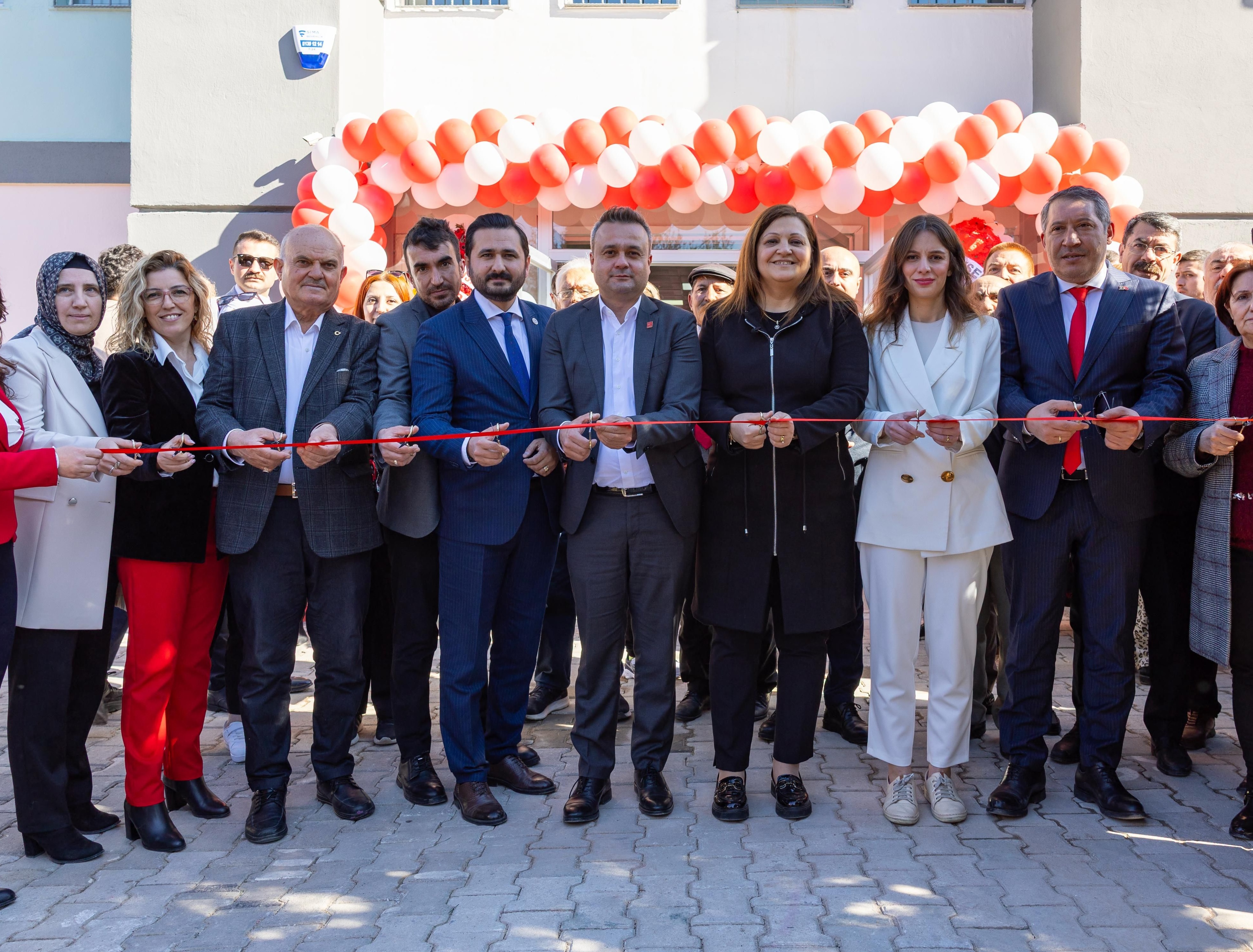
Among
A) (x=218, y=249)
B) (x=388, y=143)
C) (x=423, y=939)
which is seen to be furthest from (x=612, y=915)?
(x=218, y=249)

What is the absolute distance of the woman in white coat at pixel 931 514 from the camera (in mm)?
3549

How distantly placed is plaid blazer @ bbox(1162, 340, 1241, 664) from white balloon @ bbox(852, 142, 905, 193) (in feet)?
15.0

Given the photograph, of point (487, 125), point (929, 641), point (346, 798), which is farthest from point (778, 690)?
point (487, 125)

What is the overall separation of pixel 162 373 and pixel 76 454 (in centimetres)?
53

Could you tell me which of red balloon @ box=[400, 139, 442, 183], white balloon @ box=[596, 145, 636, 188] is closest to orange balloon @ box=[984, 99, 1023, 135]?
white balloon @ box=[596, 145, 636, 188]

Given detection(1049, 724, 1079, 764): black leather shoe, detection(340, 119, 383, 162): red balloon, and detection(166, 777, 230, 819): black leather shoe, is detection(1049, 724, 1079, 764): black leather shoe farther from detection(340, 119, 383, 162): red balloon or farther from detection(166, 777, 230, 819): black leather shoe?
detection(340, 119, 383, 162): red balloon

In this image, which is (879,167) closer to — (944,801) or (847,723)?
(847,723)

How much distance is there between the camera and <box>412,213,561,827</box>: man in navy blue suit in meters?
3.66

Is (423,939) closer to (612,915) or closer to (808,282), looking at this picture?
(612,915)

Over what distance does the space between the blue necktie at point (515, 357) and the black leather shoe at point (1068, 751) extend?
100 inches

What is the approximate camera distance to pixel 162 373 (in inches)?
139

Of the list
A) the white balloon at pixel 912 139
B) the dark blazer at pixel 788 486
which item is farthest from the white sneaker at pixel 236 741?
the white balloon at pixel 912 139

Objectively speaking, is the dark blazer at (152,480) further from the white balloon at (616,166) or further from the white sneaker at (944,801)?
the white balloon at (616,166)

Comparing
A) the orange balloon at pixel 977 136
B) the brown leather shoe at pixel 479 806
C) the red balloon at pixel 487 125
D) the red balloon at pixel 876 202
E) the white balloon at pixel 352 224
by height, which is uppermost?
the red balloon at pixel 487 125
